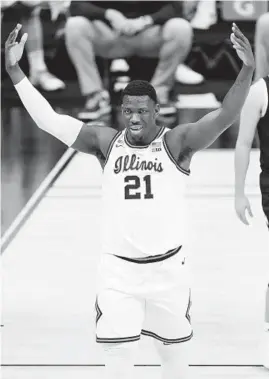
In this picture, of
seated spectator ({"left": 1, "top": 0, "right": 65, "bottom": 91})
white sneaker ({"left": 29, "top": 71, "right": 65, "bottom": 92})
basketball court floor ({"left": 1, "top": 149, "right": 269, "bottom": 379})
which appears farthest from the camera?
white sneaker ({"left": 29, "top": 71, "right": 65, "bottom": 92})

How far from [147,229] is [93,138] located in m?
0.48

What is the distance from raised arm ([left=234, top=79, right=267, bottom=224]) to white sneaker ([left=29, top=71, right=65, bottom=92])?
9.23 meters

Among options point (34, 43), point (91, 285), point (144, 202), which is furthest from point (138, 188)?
point (34, 43)

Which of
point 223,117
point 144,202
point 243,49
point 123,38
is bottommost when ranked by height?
point 144,202

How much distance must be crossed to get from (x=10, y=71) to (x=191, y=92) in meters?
10.1

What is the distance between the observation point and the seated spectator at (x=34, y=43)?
14312 millimetres

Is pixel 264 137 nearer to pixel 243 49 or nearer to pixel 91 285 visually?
pixel 243 49

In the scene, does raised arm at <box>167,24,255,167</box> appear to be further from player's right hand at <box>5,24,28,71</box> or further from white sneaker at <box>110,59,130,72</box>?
white sneaker at <box>110,59,130,72</box>

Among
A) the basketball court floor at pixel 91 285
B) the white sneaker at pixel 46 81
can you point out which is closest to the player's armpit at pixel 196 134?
the basketball court floor at pixel 91 285

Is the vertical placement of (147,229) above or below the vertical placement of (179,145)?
below

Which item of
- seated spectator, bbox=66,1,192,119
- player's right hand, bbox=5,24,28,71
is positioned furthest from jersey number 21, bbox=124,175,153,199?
seated spectator, bbox=66,1,192,119

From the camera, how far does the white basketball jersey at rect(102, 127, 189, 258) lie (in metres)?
4.62

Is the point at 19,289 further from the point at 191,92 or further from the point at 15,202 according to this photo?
the point at 191,92

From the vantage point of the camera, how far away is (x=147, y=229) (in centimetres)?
461
